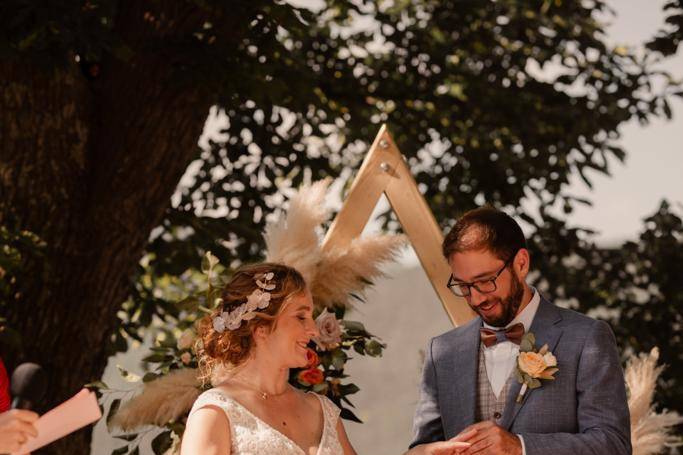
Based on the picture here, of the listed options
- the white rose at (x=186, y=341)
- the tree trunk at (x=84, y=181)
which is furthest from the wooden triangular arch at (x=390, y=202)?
the tree trunk at (x=84, y=181)

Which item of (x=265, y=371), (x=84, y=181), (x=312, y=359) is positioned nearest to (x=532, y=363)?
(x=265, y=371)

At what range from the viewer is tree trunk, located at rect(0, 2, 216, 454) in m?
5.35

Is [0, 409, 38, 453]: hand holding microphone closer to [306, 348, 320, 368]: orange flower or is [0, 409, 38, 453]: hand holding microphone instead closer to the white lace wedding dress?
the white lace wedding dress

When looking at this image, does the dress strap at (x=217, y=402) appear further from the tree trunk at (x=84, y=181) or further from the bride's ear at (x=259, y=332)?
the tree trunk at (x=84, y=181)

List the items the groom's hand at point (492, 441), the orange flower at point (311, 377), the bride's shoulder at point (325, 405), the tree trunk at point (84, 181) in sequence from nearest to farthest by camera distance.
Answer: the groom's hand at point (492, 441)
the bride's shoulder at point (325, 405)
the orange flower at point (311, 377)
the tree trunk at point (84, 181)

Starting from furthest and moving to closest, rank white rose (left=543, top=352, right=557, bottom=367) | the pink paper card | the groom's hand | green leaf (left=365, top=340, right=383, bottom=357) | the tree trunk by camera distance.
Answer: the tree trunk, green leaf (left=365, top=340, right=383, bottom=357), white rose (left=543, top=352, right=557, bottom=367), the groom's hand, the pink paper card

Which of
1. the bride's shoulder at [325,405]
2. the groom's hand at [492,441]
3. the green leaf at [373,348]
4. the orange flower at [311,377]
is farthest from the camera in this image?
the green leaf at [373,348]

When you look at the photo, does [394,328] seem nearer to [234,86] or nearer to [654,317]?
[654,317]

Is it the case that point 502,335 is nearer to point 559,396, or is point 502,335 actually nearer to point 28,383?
point 559,396

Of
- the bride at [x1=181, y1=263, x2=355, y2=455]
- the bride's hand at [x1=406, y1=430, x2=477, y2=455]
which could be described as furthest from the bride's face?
the bride's hand at [x1=406, y1=430, x2=477, y2=455]

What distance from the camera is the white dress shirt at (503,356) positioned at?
3529mm

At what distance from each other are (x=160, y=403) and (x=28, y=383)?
2.04 metres

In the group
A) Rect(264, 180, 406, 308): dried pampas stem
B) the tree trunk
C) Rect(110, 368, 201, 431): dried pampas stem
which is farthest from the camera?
the tree trunk

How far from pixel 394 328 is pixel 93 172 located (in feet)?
27.4
